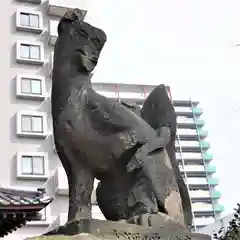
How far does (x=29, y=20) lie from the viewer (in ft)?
61.2

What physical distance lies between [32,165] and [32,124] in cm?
159

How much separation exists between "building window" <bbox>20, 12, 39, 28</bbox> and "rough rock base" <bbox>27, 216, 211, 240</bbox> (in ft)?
54.0

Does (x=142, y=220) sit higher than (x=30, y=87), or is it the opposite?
(x=30, y=87)

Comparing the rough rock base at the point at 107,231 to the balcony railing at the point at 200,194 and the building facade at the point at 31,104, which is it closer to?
→ the building facade at the point at 31,104

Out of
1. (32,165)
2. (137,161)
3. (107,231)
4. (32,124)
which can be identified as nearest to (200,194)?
(32,124)

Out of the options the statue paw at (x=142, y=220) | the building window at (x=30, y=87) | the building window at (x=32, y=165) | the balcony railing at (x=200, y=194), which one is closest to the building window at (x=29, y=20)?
the building window at (x=30, y=87)

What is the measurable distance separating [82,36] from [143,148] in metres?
0.88

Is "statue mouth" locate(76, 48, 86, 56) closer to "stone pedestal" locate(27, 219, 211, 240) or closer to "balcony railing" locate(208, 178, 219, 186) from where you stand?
"stone pedestal" locate(27, 219, 211, 240)

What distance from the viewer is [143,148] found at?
327 cm

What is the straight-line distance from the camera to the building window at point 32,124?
16.7m

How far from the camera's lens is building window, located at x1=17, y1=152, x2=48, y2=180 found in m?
16.0

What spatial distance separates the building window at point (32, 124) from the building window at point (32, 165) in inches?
32.3

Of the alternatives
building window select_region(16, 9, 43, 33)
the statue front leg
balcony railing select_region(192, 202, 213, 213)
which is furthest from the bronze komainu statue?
balcony railing select_region(192, 202, 213, 213)

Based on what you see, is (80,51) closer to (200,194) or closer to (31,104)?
(31,104)
